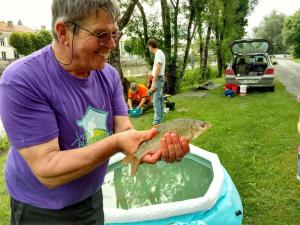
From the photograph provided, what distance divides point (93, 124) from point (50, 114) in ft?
1.05

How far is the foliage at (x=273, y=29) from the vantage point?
89812 mm

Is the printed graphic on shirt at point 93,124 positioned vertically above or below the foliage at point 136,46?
below

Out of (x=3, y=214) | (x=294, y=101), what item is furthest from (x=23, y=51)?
(x=3, y=214)

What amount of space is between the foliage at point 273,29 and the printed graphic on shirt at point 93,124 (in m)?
92.5

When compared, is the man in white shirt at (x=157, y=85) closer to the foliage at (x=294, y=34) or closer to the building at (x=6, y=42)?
the foliage at (x=294, y=34)

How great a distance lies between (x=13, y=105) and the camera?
159 cm

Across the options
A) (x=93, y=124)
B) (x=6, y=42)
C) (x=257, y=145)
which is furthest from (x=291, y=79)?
(x=6, y=42)

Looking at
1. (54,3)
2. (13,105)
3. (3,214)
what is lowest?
(3,214)

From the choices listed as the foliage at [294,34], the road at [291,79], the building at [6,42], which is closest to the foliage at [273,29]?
the foliage at [294,34]

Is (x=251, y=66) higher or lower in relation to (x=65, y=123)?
lower

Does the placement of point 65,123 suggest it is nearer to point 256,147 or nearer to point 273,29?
point 256,147

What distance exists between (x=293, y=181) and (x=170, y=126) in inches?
144

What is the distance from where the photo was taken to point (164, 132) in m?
1.91

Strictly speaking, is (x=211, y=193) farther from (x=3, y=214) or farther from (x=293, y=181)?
(x=3, y=214)
